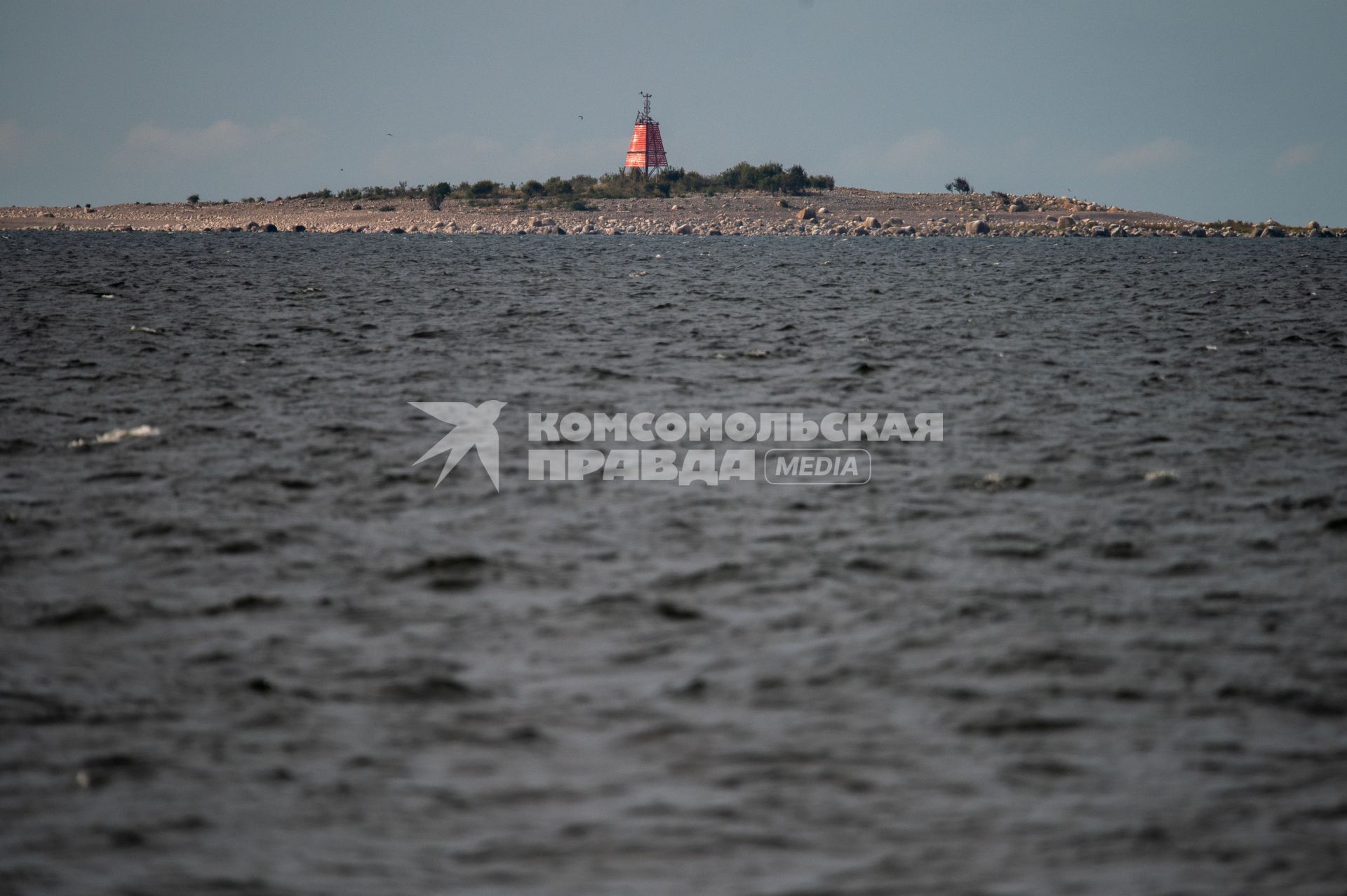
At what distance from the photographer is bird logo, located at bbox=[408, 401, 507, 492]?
56.0 feet

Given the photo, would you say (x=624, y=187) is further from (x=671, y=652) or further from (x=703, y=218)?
(x=671, y=652)

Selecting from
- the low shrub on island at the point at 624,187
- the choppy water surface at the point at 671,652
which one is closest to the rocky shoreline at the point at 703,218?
the low shrub on island at the point at 624,187

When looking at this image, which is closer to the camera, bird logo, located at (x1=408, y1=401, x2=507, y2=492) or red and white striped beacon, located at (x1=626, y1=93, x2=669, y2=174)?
bird logo, located at (x1=408, y1=401, x2=507, y2=492)

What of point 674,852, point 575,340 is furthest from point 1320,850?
point 575,340

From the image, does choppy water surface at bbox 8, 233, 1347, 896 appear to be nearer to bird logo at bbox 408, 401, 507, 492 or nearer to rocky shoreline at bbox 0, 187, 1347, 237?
bird logo at bbox 408, 401, 507, 492

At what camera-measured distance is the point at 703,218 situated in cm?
14962

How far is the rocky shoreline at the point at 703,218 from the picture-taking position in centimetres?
14488

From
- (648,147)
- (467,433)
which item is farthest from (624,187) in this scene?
(467,433)

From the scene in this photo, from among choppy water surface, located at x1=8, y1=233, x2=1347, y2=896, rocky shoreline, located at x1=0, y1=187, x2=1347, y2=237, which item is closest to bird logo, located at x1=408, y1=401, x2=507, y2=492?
choppy water surface, located at x1=8, y1=233, x2=1347, y2=896

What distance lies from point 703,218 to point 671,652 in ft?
469

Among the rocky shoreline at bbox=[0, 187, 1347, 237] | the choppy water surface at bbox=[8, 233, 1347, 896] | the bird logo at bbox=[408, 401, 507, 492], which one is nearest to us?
the choppy water surface at bbox=[8, 233, 1347, 896]

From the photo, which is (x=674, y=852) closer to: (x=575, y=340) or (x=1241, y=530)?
(x=1241, y=530)

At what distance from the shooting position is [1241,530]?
44.1ft

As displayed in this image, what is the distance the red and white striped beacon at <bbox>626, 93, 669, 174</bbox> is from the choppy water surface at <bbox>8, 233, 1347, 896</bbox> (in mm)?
154645
